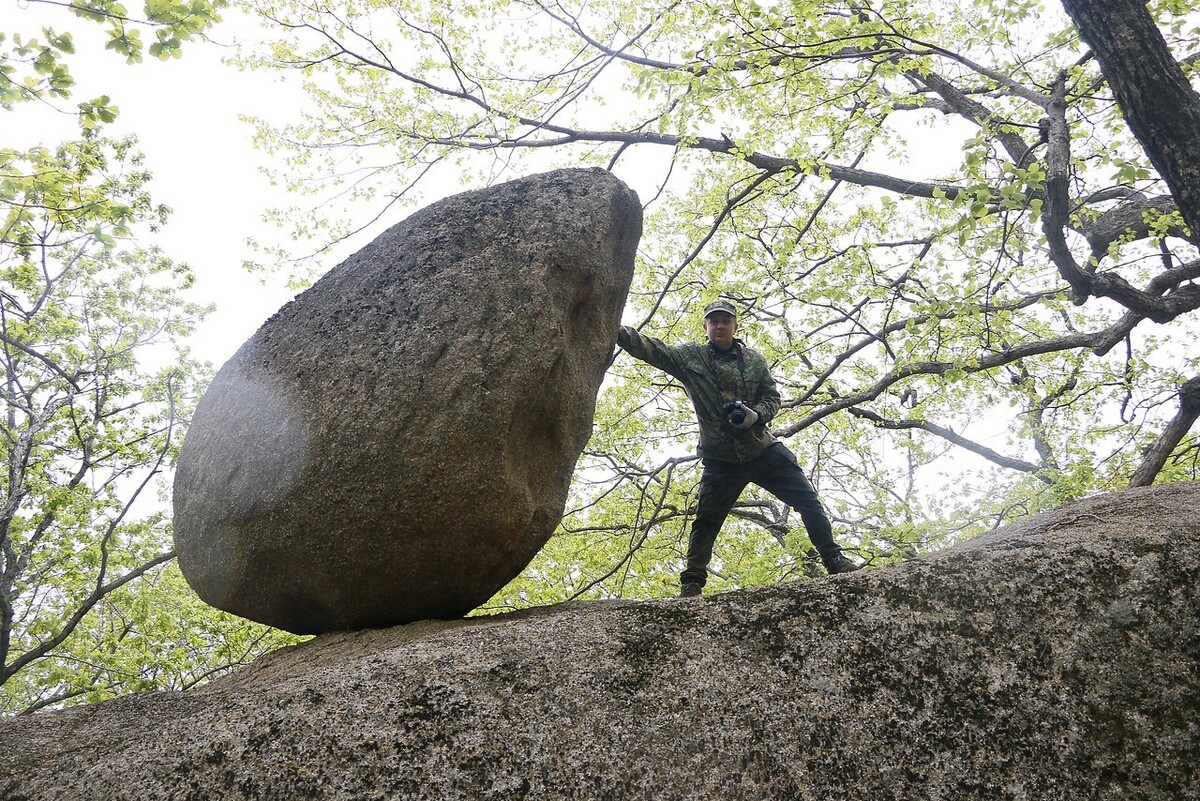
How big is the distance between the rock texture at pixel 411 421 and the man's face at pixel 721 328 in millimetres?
1331

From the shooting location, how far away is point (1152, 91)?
4016 mm

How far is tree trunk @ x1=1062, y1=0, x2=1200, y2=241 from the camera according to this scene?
4.00 metres

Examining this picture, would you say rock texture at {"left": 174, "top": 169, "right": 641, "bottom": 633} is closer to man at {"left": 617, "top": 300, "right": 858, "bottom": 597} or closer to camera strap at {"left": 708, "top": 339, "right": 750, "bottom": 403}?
man at {"left": 617, "top": 300, "right": 858, "bottom": 597}

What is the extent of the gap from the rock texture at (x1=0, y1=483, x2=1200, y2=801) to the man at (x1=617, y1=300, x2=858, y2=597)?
235cm

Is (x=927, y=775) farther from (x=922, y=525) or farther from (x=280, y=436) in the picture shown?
(x=922, y=525)

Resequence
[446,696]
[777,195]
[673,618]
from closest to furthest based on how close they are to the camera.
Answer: [446,696] → [673,618] → [777,195]

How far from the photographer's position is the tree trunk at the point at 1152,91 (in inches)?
157

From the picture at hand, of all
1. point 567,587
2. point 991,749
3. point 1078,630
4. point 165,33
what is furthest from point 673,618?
point 567,587

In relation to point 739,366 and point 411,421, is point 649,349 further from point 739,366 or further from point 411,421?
point 411,421

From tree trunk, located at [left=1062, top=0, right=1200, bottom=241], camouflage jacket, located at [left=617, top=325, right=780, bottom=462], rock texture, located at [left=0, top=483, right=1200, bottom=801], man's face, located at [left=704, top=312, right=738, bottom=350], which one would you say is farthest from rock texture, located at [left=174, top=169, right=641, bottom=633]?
tree trunk, located at [left=1062, top=0, right=1200, bottom=241]

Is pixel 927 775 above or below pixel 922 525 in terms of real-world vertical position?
below

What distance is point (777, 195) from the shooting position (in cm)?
1078

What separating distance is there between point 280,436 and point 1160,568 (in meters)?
4.05

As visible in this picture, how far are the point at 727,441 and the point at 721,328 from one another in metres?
0.88
